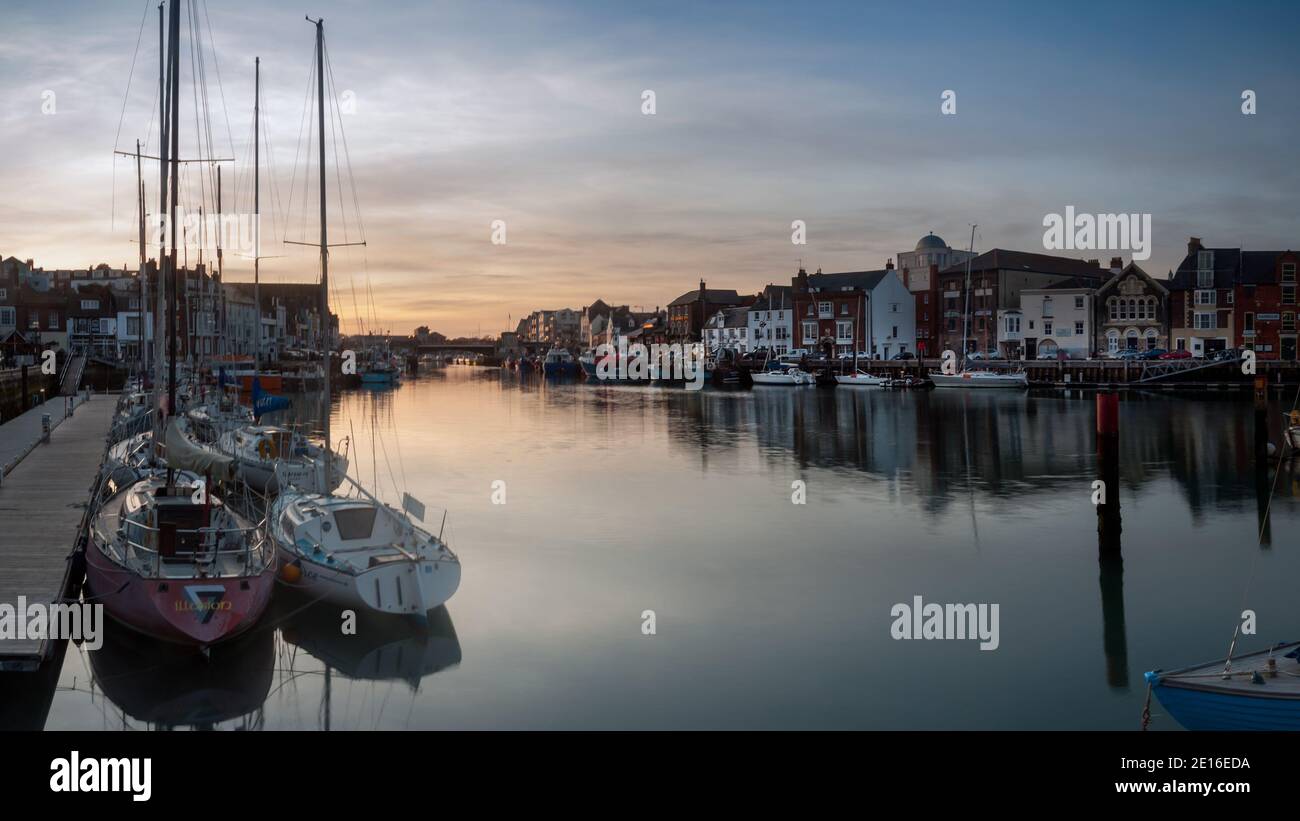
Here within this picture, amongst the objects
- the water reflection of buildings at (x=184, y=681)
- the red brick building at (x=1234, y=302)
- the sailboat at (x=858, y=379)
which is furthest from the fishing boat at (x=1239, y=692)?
the red brick building at (x=1234, y=302)

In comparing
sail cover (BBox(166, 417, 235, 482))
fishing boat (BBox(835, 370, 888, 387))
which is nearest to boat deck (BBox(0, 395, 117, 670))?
sail cover (BBox(166, 417, 235, 482))

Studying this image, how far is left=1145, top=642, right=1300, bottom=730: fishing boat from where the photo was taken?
450 inches

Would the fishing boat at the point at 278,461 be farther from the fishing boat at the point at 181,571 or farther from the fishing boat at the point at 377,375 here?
the fishing boat at the point at 377,375

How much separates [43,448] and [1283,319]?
99310 millimetres

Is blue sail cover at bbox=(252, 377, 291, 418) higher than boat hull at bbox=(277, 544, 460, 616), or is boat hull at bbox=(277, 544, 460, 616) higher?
blue sail cover at bbox=(252, 377, 291, 418)

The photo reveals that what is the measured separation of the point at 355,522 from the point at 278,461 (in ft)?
35.4

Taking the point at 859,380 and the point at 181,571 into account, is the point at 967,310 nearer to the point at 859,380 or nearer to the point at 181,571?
the point at 859,380

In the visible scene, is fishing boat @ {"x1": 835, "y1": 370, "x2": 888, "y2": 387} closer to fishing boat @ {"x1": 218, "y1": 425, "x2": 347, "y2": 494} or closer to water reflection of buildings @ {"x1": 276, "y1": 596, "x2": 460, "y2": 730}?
fishing boat @ {"x1": 218, "y1": 425, "x2": 347, "y2": 494}

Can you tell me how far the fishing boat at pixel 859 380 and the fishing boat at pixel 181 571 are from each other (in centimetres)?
8958

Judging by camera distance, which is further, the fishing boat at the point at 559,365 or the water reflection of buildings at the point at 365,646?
the fishing boat at the point at 559,365

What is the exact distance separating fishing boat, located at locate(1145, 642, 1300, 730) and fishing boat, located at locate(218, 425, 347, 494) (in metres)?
21.1

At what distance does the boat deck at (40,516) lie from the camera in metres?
15.6

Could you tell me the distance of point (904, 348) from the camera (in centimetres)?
12019
